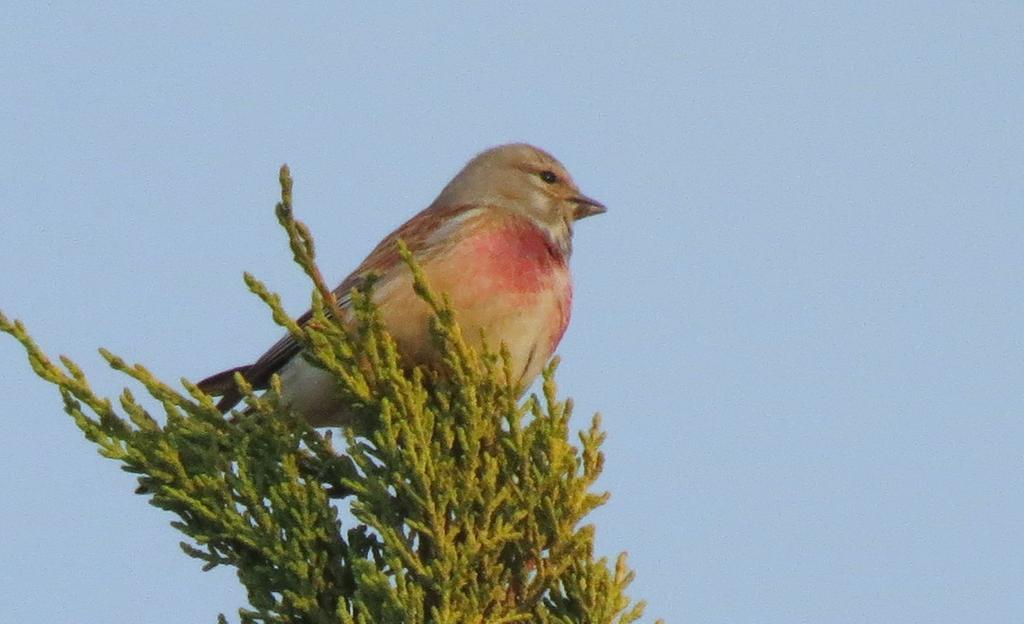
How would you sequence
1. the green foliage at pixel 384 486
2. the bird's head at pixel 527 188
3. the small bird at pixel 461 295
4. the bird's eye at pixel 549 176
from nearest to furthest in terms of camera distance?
the green foliage at pixel 384 486
the small bird at pixel 461 295
the bird's head at pixel 527 188
the bird's eye at pixel 549 176

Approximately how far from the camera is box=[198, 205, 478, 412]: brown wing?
521cm

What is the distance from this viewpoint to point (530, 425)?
12.8 ft

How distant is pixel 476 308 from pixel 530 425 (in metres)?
1.40

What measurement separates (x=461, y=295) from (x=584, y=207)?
1.44 m

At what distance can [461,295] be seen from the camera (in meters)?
5.27

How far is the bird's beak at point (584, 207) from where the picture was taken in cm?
654

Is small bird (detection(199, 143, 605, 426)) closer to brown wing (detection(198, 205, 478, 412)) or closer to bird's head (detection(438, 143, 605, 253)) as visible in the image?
brown wing (detection(198, 205, 478, 412))

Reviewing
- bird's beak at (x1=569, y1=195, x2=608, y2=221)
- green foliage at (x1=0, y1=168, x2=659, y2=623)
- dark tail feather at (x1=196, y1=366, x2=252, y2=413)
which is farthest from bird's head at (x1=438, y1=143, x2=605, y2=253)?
green foliage at (x1=0, y1=168, x2=659, y2=623)

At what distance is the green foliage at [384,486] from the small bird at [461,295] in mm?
732

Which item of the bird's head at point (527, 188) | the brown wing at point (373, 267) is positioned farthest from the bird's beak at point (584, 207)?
the brown wing at point (373, 267)

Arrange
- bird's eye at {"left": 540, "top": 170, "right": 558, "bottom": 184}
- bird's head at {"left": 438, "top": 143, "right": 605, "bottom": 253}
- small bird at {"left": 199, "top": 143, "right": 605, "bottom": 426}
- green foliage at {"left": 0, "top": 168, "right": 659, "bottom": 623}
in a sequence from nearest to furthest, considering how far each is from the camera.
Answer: green foliage at {"left": 0, "top": 168, "right": 659, "bottom": 623}
small bird at {"left": 199, "top": 143, "right": 605, "bottom": 426}
bird's head at {"left": 438, "top": 143, "right": 605, "bottom": 253}
bird's eye at {"left": 540, "top": 170, "right": 558, "bottom": 184}

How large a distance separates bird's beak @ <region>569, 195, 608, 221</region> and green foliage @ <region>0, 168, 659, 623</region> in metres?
2.50

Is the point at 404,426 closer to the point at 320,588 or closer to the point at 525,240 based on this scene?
the point at 320,588

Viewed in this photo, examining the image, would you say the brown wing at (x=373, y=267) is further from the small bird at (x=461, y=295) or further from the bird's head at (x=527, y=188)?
the bird's head at (x=527, y=188)
